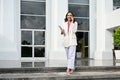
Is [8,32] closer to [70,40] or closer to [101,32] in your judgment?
[101,32]

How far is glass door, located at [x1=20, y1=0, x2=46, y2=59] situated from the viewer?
2294cm

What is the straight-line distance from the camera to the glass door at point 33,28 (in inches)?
903

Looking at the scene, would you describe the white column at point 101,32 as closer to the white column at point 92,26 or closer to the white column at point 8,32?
the white column at point 92,26

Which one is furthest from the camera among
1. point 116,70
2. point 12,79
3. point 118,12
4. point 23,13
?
point 23,13

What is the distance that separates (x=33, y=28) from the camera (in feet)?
75.8

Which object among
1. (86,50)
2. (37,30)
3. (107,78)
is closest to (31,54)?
(37,30)

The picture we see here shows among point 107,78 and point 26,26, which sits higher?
point 26,26

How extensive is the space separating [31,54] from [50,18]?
2.81 m

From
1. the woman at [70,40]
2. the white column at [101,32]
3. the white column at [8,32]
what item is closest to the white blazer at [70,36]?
the woman at [70,40]

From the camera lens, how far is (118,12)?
21344 millimetres

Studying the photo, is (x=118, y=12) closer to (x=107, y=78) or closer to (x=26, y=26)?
(x=26, y=26)

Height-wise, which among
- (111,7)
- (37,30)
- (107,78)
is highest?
(111,7)

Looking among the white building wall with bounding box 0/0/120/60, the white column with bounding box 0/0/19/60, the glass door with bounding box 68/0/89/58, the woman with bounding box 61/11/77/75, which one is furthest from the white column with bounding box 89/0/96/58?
the woman with bounding box 61/11/77/75

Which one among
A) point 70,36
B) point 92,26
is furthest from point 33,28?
point 70,36
